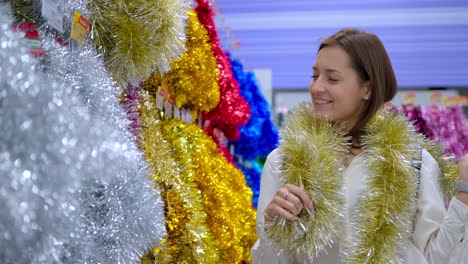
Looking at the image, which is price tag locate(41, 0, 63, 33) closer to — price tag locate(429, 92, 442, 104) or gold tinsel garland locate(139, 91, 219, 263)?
gold tinsel garland locate(139, 91, 219, 263)

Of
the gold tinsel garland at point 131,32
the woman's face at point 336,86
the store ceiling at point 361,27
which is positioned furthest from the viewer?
the store ceiling at point 361,27

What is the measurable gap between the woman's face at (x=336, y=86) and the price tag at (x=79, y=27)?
0.58m

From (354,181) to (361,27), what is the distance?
303cm

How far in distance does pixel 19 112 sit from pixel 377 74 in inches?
37.4

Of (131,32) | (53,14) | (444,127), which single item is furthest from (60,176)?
(444,127)

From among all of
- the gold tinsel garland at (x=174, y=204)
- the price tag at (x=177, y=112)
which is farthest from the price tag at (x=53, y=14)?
the price tag at (x=177, y=112)

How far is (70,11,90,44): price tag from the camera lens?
3.45 feet

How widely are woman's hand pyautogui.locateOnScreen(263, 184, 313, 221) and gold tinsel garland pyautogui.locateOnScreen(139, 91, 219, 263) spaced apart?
1.18 feet

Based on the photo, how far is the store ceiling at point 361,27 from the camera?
163 inches

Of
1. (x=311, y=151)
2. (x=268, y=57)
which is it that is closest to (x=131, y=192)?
(x=311, y=151)

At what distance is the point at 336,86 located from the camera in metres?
1.37

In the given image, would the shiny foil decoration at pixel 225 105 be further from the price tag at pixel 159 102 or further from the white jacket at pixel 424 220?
the white jacket at pixel 424 220

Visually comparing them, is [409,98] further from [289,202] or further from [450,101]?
[289,202]

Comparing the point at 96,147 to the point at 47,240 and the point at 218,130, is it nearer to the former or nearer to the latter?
the point at 47,240
